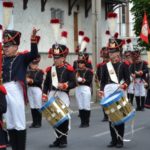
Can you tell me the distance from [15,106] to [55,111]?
6.63ft

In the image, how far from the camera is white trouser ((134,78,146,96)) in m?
18.1

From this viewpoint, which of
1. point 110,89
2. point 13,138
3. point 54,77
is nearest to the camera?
point 13,138

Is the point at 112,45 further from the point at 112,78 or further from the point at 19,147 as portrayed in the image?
the point at 19,147

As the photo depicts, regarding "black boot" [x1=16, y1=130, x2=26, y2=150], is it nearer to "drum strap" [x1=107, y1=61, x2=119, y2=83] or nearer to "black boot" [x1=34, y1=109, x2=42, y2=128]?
"drum strap" [x1=107, y1=61, x2=119, y2=83]

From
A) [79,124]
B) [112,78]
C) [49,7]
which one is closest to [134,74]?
[79,124]

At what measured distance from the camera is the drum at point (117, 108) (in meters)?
9.73

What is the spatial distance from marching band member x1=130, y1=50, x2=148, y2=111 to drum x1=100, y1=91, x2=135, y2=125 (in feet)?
25.1

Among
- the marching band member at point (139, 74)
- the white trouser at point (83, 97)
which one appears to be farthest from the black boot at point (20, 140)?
the marching band member at point (139, 74)

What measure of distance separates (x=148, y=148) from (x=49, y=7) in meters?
16.1

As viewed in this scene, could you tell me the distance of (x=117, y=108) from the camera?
32.1 ft

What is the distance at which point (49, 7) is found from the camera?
25.5 meters

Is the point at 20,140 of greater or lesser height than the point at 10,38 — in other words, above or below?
below

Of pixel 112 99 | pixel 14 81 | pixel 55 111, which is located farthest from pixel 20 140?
pixel 112 99

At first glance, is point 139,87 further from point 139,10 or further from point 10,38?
point 10,38
